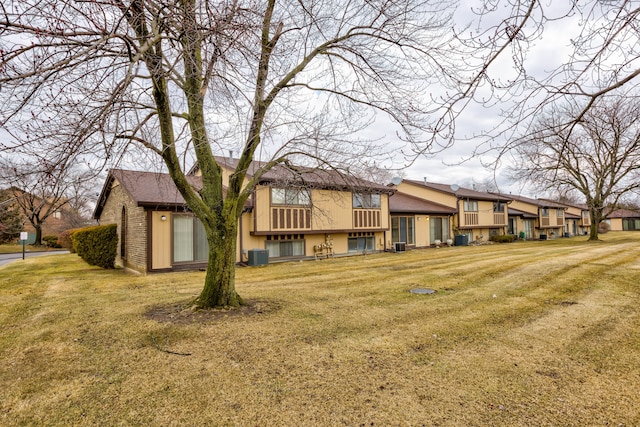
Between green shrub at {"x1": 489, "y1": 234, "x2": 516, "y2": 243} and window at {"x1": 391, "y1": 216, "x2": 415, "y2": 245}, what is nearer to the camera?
window at {"x1": 391, "y1": 216, "x2": 415, "y2": 245}

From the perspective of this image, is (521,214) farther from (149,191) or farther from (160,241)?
(149,191)

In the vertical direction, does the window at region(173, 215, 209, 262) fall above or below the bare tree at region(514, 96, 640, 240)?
below

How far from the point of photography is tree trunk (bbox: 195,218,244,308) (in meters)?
6.94

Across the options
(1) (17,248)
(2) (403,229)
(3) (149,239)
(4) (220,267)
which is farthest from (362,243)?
(1) (17,248)

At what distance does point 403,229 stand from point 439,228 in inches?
→ 172

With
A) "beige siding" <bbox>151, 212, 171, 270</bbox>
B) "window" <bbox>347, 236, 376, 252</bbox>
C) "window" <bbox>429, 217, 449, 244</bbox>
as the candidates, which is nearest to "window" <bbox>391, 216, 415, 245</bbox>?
"window" <bbox>347, 236, 376, 252</bbox>

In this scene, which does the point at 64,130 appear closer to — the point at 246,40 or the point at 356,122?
the point at 246,40

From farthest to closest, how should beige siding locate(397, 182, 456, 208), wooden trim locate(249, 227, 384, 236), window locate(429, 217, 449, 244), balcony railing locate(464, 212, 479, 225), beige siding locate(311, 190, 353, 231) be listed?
balcony railing locate(464, 212, 479, 225)
beige siding locate(397, 182, 456, 208)
window locate(429, 217, 449, 244)
beige siding locate(311, 190, 353, 231)
wooden trim locate(249, 227, 384, 236)

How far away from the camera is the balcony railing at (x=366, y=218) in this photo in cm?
1892

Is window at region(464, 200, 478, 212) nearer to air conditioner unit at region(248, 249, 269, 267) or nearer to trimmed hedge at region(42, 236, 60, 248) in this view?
air conditioner unit at region(248, 249, 269, 267)

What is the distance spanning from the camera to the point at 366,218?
1944cm

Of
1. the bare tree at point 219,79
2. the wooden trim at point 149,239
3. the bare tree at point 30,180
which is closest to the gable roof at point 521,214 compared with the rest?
the bare tree at point 219,79

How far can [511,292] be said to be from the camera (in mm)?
8680

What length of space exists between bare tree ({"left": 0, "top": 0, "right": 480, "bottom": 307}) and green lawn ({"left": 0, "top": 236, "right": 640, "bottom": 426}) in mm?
1969
